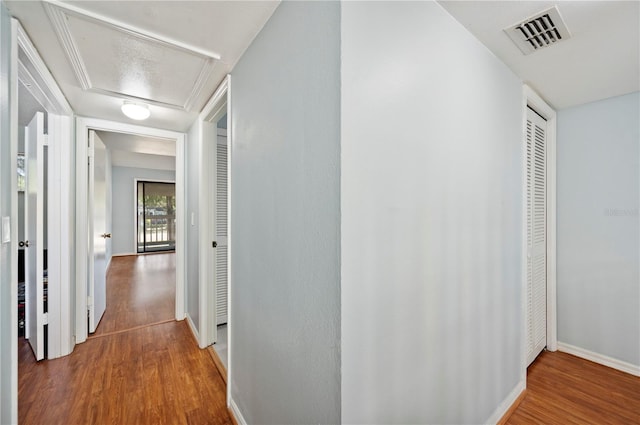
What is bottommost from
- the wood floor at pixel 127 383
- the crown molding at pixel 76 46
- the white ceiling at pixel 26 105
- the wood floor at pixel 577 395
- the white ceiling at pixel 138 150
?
the wood floor at pixel 577 395

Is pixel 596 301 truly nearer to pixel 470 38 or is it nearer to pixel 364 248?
pixel 470 38

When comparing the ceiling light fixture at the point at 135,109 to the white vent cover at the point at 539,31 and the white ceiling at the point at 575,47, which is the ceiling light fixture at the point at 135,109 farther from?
the white vent cover at the point at 539,31

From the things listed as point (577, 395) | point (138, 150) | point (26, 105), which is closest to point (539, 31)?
point (577, 395)

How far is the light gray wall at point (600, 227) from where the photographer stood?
85.3 inches

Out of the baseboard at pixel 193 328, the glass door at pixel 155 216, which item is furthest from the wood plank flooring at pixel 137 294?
the glass door at pixel 155 216

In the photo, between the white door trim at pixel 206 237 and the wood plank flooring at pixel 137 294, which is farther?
the wood plank flooring at pixel 137 294

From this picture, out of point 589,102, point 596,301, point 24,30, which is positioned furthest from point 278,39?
point 596,301

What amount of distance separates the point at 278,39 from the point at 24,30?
52.8 inches

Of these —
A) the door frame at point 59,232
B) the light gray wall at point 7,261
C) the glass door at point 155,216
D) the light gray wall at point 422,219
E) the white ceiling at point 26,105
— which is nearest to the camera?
the light gray wall at point 422,219

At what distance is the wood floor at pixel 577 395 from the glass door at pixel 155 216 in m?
8.56

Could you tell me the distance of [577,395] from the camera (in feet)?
6.27

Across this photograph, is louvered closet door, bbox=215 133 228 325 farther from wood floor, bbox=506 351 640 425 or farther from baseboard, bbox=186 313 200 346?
wood floor, bbox=506 351 640 425

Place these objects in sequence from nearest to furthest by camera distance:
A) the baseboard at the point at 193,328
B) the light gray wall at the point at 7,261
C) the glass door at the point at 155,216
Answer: the light gray wall at the point at 7,261, the baseboard at the point at 193,328, the glass door at the point at 155,216

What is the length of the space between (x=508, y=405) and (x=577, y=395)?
675 millimetres
